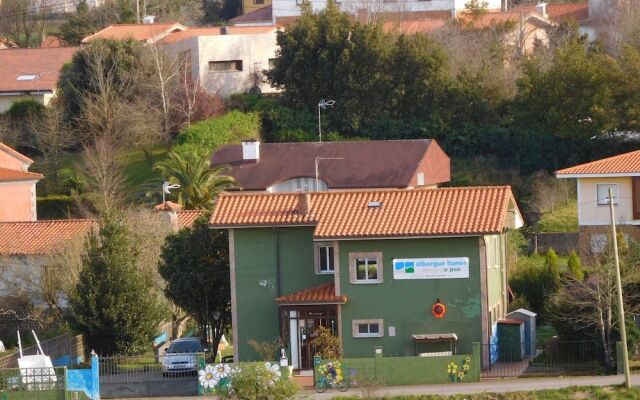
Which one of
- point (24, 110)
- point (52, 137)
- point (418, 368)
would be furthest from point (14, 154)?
point (418, 368)

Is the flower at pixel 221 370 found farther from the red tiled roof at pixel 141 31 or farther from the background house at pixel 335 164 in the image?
the red tiled roof at pixel 141 31

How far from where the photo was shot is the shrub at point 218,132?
215 feet

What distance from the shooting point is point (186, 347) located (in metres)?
42.8

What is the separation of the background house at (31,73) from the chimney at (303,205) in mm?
34724

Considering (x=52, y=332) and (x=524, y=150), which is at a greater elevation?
(x=524, y=150)

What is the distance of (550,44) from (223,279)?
117ft

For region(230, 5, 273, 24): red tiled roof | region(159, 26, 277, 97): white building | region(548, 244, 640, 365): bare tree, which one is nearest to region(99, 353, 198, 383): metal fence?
region(548, 244, 640, 365): bare tree

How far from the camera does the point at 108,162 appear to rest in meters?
65.1

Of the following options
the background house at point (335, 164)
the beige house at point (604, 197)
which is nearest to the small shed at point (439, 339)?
the beige house at point (604, 197)

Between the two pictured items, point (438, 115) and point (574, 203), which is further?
point (438, 115)

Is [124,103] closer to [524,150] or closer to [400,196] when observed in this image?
[524,150]

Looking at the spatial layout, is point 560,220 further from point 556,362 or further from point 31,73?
point 31,73

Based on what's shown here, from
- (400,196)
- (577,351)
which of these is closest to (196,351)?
(400,196)

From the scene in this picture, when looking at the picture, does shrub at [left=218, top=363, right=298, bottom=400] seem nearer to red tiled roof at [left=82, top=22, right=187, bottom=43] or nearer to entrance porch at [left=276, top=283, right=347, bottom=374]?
entrance porch at [left=276, top=283, right=347, bottom=374]
